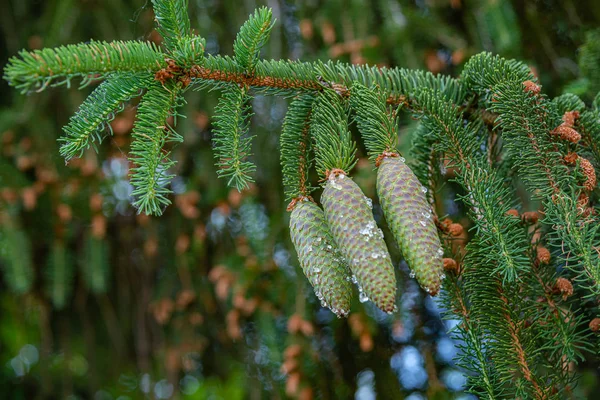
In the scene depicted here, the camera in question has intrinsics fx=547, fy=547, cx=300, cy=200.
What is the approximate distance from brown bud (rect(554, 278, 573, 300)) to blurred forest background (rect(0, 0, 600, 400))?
78 centimetres

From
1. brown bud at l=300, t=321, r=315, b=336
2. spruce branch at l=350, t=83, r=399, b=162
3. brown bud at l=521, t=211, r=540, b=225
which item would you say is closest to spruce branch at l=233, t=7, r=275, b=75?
spruce branch at l=350, t=83, r=399, b=162

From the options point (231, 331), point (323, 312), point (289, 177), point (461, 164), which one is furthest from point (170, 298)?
point (461, 164)

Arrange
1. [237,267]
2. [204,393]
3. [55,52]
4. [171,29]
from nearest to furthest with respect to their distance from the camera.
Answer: [55,52]
[171,29]
[237,267]
[204,393]

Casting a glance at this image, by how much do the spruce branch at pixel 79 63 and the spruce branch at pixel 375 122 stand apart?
295 mm

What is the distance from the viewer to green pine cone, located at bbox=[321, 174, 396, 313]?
2.14ft

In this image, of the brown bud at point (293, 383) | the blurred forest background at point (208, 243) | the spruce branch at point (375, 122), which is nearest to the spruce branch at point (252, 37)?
the spruce branch at point (375, 122)

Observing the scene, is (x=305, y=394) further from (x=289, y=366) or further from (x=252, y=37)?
(x=252, y=37)

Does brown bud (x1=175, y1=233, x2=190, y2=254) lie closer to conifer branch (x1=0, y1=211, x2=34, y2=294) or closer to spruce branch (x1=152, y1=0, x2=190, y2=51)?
conifer branch (x1=0, y1=211, x2=34, y2=294)

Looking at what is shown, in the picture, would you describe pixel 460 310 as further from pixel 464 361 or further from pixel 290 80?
pixel 290 80

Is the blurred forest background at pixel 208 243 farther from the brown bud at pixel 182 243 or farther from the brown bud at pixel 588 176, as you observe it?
the brown bud at pixel 588 176

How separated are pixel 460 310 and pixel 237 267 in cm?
105

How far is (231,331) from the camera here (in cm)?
183

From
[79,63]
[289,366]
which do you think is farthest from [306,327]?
[79,63]

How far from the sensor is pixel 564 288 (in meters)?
0.83
